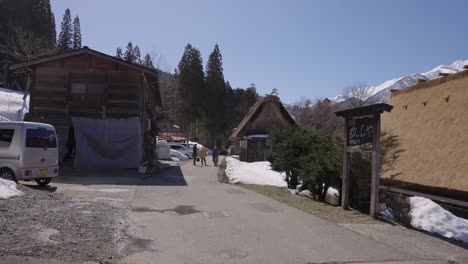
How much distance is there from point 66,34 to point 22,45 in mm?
15767

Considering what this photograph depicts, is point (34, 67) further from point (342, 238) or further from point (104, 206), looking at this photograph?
point (342, 238)

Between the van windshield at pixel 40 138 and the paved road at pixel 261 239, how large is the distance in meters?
4.18

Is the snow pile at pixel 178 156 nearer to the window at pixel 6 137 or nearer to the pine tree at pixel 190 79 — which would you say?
the pine tree at pixel 190 79

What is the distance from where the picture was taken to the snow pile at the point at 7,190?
29.2 ft

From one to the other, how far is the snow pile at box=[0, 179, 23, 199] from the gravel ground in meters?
0.19

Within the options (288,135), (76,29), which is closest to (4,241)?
(288,135)

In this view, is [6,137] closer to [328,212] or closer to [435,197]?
[328,212]

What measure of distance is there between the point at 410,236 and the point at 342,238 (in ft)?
4.70

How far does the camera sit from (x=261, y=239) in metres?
7.21

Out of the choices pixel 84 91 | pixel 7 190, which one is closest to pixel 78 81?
pixel 84 91

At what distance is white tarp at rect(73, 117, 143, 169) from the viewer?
22.2m

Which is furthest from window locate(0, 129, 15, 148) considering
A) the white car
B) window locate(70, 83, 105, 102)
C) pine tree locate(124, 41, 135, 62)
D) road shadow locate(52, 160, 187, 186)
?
pine tree locate(124, 41, 135, 62)

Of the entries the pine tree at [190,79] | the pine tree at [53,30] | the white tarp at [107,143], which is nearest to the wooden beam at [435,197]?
the white tarp at [107,143]

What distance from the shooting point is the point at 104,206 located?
1010 cm
